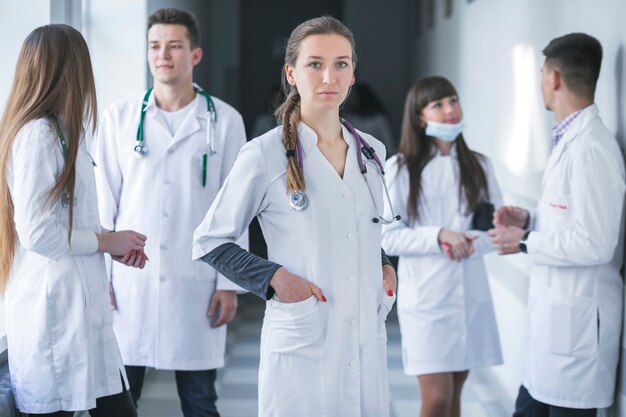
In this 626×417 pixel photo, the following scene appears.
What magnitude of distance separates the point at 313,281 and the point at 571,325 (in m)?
0.99

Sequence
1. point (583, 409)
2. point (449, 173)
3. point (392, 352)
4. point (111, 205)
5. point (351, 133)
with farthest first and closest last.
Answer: point (392, 352)
point (449, 173)
point (111, 205)
point (583, 409)
point (351, 133)

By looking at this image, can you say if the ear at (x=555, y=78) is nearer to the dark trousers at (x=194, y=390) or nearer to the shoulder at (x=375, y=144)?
the shoulder at (x=375, y=144)

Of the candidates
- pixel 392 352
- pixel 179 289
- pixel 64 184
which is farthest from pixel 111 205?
pixel 392 352

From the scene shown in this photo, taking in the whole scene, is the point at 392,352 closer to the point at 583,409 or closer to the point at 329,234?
the point at 583,409

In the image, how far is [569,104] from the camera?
264 cm

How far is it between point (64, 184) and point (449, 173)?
1.47 meters

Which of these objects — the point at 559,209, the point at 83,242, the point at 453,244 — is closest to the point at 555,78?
the point at 559,209

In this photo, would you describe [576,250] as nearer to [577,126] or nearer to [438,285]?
[577,126]

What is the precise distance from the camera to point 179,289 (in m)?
2.78

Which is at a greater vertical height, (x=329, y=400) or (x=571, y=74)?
(x=571, y=74)

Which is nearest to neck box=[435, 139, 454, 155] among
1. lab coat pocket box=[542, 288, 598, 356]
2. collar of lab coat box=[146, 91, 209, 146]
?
lab coat pocket box=[542, 288, 598, 356]

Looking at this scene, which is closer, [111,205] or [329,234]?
[329,234]

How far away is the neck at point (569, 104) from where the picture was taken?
263 cm

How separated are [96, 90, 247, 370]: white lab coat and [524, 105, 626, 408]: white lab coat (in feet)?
3.36
